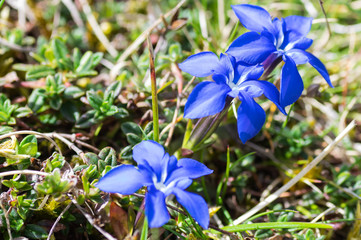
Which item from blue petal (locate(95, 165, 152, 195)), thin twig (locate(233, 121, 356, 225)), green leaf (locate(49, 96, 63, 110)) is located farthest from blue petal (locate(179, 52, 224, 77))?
green leaf (locate(49, 96, 63, 110))

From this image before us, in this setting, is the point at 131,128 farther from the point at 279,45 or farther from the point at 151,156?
the point at 279,45

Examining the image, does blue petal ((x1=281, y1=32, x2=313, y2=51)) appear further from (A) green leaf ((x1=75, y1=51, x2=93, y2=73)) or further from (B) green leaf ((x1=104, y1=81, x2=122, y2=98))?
(A) green leaf ((x1=75, y1=51, x2=93, y2=73))

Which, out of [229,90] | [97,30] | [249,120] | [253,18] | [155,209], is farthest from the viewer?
[97,30]

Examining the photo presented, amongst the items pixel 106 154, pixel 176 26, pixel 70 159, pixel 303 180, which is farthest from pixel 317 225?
pixel 176 26

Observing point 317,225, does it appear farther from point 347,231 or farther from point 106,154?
point 106,154

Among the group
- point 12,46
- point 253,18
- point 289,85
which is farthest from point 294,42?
point 12,46
